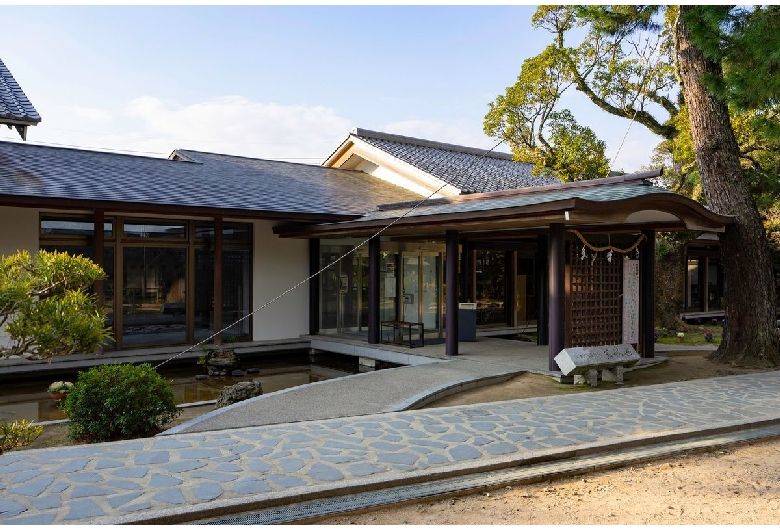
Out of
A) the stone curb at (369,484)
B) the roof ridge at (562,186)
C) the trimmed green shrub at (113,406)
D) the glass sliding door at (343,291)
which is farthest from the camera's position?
the glass sliding door at (343,291)

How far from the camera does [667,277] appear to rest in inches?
658

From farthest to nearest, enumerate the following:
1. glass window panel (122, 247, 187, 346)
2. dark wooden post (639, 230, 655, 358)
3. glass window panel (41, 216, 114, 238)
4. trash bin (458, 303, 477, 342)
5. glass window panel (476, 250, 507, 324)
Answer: glass window panel (476, 250, 507, 324) < trash bin (458, 303, 477, 342) < glass window panel (122, 247, 187, 346) < glass window panel (41, 216, 114, 238) < dark wooden post (639, 230, 655, 358)

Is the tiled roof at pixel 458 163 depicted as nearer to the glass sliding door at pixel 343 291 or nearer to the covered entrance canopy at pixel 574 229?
the glass sliding door at pixel 343 291

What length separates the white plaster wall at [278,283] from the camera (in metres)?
14.4

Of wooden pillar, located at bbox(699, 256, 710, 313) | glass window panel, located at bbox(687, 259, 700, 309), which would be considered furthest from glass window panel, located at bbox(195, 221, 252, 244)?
wooden pillar, located at bbox(699, 256, 710, 313)

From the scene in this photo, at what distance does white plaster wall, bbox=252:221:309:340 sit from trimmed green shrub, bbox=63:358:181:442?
23.3ft

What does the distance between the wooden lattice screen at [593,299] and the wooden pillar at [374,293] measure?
4376mm

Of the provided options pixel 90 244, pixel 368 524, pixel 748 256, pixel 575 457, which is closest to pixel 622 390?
pixel 575 457

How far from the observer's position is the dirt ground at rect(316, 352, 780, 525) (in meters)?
4.45

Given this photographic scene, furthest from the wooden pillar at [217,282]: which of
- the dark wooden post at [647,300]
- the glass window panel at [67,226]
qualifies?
the dark wooden post at [647,300]

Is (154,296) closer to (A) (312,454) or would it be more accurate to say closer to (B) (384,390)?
(B) (384,390)

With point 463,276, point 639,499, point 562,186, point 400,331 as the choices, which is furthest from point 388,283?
point 639,499

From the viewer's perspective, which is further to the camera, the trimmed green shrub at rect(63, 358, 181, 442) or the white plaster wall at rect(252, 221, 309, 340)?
the white plaster wall at rect(252, 221, 309, 340)

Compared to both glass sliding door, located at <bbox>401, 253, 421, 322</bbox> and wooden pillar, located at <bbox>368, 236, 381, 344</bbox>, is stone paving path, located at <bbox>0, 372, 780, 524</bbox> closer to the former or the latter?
wooden pillar, located at <bbox>368, 236, 381, 344</bbox>
